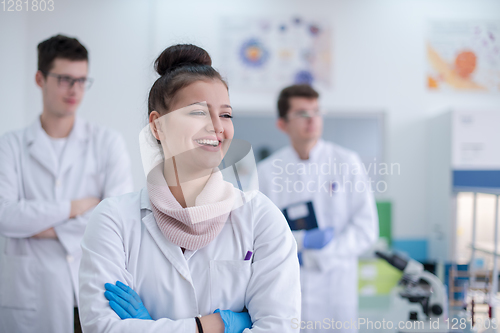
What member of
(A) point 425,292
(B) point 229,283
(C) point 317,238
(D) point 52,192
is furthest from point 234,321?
(A) point 425,292

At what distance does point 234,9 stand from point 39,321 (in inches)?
116

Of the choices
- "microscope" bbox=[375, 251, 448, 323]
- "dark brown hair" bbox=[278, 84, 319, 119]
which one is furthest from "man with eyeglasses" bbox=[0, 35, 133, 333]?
"microscope" bbox=[375, 251, 448, 323]

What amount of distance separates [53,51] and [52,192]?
1.86 feet

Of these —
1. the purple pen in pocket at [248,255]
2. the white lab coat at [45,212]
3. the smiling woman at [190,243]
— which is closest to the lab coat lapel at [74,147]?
the white lab coat at [45,212]

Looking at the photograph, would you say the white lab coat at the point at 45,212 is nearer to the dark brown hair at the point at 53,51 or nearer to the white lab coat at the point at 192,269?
the dark brown hair at the point at 53,51

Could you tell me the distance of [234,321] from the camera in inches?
34.6

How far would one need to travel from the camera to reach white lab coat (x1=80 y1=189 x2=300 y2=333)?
2.87ft

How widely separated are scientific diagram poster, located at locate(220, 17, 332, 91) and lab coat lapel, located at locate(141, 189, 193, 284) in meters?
2.58

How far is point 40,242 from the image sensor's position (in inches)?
56.7

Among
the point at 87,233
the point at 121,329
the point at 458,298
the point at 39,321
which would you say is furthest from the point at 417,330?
the point at 458,298

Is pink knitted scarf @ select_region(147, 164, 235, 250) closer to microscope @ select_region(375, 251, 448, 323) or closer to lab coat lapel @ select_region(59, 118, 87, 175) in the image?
lab coat lapel @ select_region(59, 118, 87, 175)

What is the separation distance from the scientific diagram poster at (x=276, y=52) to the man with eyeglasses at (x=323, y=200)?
1.53 metres

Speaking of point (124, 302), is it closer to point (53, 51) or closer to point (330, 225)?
point (53, 51)

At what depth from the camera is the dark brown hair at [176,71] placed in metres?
0.93
